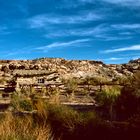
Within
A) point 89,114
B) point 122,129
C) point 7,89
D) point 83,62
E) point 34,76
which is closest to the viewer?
point 122,129

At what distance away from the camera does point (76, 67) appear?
2569 inches

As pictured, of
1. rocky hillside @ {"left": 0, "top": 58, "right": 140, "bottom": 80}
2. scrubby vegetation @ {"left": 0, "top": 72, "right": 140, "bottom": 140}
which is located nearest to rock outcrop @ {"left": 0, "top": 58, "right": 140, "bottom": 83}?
rocky hillside @ {"left": 0, "top": 58, "right": 140, "bottom": 80}

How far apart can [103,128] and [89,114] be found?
0.84m

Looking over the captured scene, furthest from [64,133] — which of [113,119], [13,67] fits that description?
[13,67]

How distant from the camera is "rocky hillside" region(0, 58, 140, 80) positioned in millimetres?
59031

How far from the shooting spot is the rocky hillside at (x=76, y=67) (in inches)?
2324

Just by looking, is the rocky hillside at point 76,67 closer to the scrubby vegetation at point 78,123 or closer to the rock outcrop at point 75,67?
the rock outcrop at point 75,67

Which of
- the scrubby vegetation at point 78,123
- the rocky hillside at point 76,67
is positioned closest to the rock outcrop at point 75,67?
the rocky hillside at point 76,67

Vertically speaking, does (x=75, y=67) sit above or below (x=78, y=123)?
above

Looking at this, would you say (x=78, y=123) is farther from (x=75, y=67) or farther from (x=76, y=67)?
(x=76, y=67)

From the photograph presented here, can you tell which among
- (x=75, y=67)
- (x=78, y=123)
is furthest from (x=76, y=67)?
(x=78, y=123)

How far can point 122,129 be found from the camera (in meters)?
13.3

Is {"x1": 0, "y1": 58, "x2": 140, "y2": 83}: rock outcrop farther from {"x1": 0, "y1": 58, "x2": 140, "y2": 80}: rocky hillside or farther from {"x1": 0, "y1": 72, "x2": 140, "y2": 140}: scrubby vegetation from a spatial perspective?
{"x1": 0, "y1": 72, "x2": 140, "y2": 140}: scrubby vegetation

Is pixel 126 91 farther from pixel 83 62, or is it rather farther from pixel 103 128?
pixel 83 62
